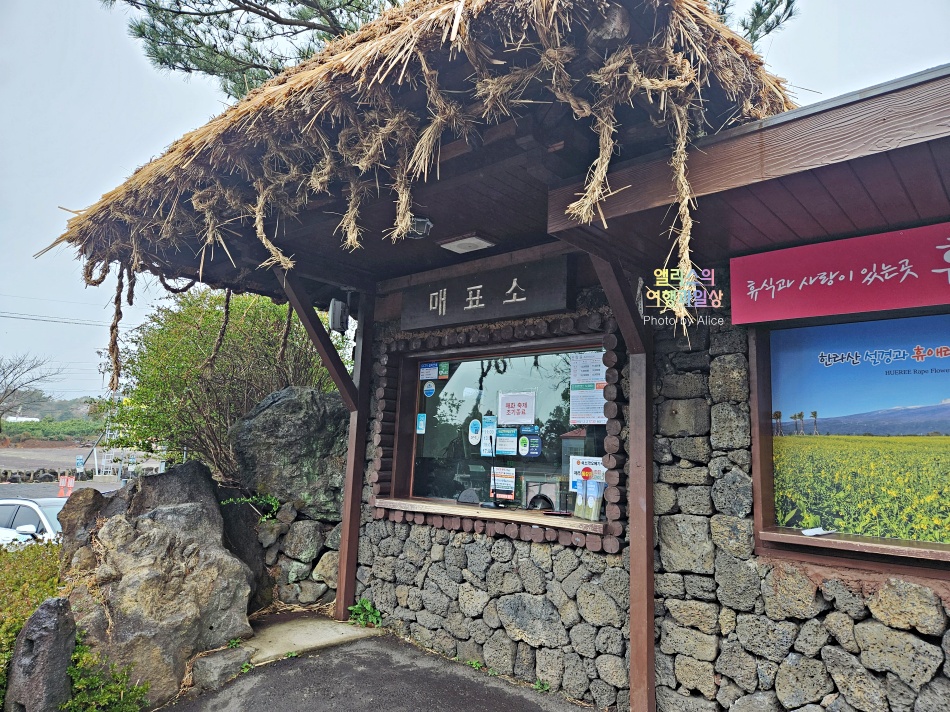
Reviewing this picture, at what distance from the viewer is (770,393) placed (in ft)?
10.7

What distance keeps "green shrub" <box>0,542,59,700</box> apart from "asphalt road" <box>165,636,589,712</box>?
38.3 inches

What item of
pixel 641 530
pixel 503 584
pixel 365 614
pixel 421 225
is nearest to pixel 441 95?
pixel 421 225

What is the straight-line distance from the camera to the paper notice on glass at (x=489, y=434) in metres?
4.67

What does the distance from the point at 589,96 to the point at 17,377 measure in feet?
95.8

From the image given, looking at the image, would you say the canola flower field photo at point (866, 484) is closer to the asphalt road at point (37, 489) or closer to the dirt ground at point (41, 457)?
the asphalt road at point (37, 489)

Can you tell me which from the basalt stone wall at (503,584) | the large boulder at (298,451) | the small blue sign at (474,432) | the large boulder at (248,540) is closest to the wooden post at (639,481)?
the basalt stone wall at (503,584)

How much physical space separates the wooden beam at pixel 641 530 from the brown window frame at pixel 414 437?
0.29m

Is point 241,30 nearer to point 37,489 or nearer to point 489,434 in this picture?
point 489,434

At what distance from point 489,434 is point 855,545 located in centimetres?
258

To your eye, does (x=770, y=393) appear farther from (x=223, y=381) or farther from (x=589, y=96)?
(x=223, y=381)

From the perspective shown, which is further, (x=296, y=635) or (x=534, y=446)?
(x=296, y=635)

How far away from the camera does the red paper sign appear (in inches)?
103

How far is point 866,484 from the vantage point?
3.00 metres

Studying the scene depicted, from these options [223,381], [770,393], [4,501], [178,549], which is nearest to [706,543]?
[770,393]
